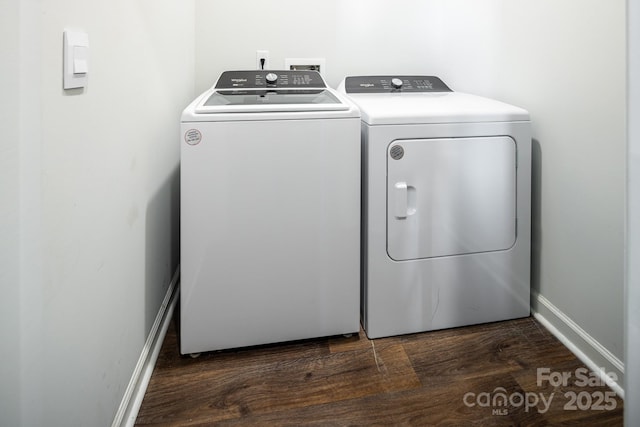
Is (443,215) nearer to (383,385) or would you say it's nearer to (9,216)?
(383,385)

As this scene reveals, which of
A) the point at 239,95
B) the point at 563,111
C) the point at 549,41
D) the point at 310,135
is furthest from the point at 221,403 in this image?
the point at 549,41

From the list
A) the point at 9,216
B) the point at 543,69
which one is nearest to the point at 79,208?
the point at 9,216

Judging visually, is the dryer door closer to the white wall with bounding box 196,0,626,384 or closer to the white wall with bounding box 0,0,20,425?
the white wall with bounding box 196,0,626,384

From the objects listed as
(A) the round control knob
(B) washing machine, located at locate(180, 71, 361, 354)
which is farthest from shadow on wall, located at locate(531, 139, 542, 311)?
(A) the round control knob

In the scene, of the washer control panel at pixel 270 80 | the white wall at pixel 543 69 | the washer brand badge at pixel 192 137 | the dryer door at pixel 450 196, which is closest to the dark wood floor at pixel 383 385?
the white wall at pixel 543 69

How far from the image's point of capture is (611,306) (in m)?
1.18

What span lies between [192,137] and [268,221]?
1.13ft

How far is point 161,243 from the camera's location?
1428 mm

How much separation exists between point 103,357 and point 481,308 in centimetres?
123

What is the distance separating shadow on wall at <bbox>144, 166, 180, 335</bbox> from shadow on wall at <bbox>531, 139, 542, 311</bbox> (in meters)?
1.37

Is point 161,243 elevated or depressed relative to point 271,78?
depressed

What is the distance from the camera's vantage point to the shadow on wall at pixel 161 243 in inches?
49.4

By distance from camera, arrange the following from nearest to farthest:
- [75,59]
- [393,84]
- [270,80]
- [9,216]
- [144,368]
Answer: [9,216] < [75,59] < [144,368] < [270,80] < [393,84]

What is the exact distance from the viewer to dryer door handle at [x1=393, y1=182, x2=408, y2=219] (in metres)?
1.34
